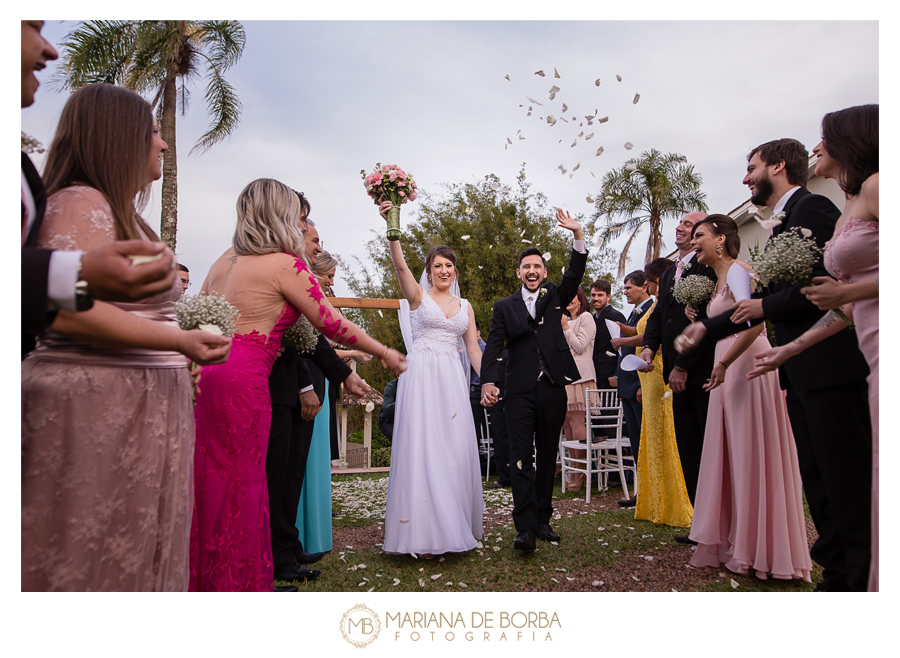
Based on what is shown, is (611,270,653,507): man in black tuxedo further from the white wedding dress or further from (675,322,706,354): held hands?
(675,322,706,354): held hands

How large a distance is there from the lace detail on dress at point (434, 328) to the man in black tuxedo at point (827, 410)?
7.04 feet

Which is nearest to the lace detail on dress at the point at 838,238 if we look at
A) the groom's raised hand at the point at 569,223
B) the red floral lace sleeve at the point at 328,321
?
the groom's raised hand at the point at 569,223

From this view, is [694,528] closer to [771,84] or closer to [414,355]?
[414,355]

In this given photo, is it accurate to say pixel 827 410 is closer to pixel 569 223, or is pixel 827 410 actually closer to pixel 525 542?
pixel 569 223

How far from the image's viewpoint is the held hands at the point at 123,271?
1.24 meters

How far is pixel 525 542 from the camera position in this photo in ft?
12.8

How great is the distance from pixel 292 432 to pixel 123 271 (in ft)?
9.04

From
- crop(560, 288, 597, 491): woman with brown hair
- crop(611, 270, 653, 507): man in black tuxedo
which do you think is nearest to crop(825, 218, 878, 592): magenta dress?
crop(611, 270, 653, 507): man in black tuxedo

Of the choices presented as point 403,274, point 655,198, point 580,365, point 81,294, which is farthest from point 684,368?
point 655,198

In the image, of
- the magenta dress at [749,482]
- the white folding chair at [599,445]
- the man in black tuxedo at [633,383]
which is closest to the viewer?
the magenta dress at [749,482]

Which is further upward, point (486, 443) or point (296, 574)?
point (486, 443)

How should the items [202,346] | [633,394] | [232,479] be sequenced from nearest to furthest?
[202,346] → [232,479] → [633,394]

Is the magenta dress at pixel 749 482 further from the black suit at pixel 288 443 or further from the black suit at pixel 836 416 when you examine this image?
the black suit at pixel 288 443
